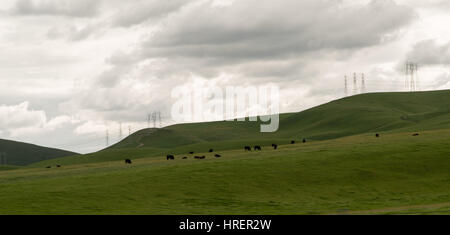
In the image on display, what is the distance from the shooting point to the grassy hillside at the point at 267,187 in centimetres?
5162

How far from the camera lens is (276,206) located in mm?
54062

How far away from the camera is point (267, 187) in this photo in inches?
2502

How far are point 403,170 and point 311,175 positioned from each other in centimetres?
1086

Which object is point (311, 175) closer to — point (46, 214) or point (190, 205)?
point (190, 205)

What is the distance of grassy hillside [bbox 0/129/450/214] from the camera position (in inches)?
2032
